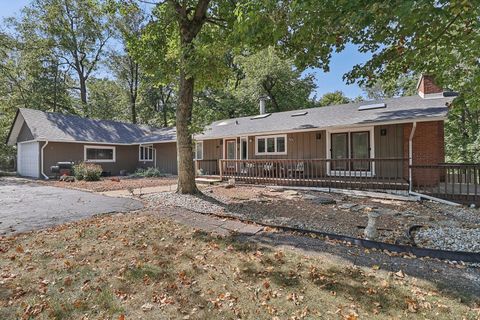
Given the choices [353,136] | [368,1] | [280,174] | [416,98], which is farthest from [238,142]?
[368,1]

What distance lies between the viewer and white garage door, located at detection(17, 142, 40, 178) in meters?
17.0

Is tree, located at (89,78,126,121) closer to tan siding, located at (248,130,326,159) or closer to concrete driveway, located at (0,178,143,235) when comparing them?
concrete driveway, located at (0,178,143,235)

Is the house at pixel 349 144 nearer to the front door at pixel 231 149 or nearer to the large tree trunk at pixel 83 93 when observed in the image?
the front door at pixel 231 149

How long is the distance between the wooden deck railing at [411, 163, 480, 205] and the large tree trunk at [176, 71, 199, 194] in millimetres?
7408

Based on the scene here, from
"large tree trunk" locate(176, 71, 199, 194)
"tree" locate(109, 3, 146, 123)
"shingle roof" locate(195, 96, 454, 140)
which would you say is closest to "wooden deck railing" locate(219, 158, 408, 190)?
"shingle roof" locate(195, 96, 454, 140)

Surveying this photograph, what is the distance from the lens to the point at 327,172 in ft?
38.8

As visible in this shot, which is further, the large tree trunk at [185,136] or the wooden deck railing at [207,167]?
the wooden deck railing at [207,167]

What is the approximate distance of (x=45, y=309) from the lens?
2.78 metres

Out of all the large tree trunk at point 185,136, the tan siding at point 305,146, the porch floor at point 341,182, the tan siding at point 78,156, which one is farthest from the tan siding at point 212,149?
the tan siding at point 78,156

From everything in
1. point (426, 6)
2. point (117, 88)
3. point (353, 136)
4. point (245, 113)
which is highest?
point (117, 88)

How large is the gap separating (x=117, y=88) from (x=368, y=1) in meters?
31.7

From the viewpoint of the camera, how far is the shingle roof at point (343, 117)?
9.74 meters

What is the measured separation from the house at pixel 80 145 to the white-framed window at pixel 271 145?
21.2 ft

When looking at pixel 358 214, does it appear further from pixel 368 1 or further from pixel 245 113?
pixel 245 113
